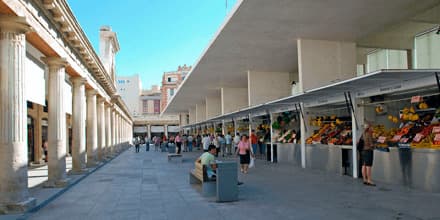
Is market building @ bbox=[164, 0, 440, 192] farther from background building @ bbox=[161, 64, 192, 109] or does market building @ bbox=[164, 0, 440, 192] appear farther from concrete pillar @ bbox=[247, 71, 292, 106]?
background building @ bbox=[161, 64, 192, 109]

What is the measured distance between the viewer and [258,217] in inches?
275

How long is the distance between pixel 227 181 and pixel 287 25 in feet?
25.9

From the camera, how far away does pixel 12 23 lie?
25.1ft

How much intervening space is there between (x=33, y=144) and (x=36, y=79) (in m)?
8.48

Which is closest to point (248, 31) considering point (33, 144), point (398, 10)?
point (398, 10)

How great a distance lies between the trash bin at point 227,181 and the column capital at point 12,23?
4748 millimetres

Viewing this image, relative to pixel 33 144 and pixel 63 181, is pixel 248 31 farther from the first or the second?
pixel 33 144

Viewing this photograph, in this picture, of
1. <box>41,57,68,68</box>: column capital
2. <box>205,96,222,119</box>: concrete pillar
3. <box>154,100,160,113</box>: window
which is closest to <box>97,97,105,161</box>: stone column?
<box>41,57,68,68</box>: column capital

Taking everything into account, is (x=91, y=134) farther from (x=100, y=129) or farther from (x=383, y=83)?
(x=383, y=83)

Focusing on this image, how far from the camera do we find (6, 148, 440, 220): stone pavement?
7250 millimetres

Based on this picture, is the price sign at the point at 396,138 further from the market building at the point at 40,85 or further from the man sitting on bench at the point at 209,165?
the market building at the point at 40,85

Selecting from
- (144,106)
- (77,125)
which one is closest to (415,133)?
(77,125)

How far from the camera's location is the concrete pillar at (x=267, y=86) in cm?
2359

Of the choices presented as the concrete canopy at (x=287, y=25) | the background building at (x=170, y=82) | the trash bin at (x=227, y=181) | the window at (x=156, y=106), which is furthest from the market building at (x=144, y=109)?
the trash bin at (x=227, y=181)
